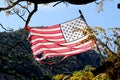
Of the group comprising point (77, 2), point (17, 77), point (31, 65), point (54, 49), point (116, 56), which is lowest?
point (31, 65)

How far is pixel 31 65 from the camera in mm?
179000

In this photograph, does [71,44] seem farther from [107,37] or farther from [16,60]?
[16,60]

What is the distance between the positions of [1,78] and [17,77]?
1193cm

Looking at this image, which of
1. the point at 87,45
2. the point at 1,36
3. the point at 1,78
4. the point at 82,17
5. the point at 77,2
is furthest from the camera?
the point at 1,36

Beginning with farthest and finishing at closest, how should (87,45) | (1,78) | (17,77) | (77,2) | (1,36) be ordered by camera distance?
(1,36), (17,77), (1,78), (87,45), (77,2)

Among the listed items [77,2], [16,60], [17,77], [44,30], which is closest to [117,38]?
[77,2]

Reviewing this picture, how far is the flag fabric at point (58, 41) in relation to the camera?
1105cm

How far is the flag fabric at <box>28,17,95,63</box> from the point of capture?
11047 mm

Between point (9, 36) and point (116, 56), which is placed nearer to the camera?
point (116, 56)

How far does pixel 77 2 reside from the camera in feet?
21.4

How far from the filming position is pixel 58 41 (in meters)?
12.2

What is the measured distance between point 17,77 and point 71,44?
13461 centimetres

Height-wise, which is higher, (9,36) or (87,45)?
(87,45)

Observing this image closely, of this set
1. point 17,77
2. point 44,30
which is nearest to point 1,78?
point 17,77
